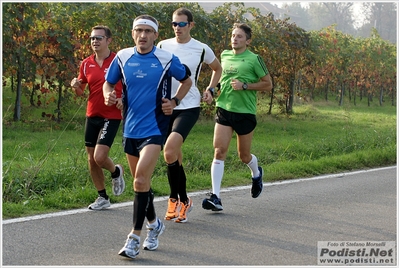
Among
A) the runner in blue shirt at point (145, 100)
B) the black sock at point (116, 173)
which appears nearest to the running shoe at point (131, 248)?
the runner in blue shirt at point (145, 100)

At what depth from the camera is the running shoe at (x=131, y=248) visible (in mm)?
5648

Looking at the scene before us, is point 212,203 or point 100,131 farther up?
point 100,131

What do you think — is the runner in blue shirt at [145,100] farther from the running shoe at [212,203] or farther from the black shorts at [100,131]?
the running shoe at [212,203]

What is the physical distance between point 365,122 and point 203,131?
318 inches

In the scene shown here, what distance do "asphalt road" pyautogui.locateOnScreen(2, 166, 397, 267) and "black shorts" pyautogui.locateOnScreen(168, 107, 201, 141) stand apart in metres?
0.92

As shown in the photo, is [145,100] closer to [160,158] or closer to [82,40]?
[160,158]

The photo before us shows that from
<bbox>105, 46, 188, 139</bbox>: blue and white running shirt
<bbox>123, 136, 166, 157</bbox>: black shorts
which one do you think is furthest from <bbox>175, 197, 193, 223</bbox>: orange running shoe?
<bbox>105, 46, 188, 139</bbox>: blue and white running shirt

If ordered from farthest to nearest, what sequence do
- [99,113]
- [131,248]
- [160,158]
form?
[160,158], [99,113], [131,248]

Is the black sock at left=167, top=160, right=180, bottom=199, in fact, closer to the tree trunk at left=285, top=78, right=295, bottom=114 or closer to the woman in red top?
the woman in red top

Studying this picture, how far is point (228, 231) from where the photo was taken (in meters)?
6.86

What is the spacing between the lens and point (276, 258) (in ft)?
19.3

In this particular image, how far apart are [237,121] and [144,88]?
7.22ft

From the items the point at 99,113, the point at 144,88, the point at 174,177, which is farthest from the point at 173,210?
the point at 144,88

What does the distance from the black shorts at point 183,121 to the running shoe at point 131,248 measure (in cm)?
167
